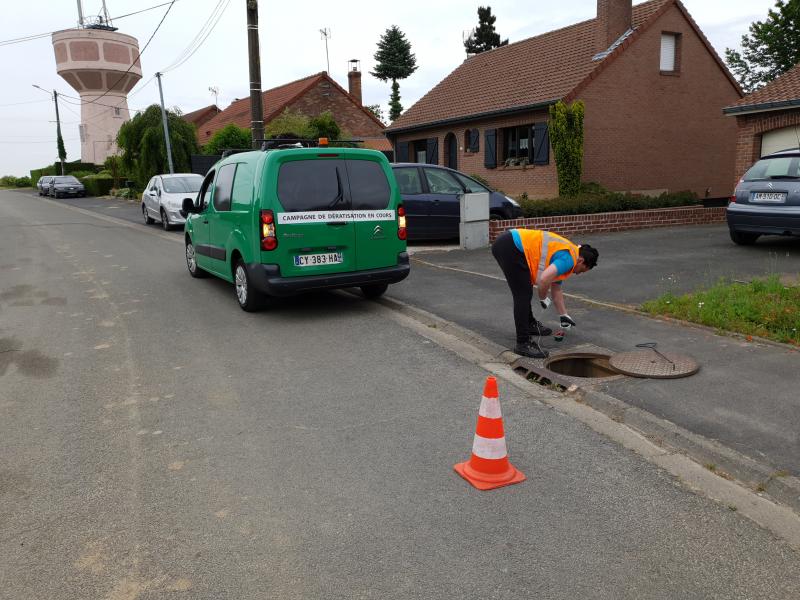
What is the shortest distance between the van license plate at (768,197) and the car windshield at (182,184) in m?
14.9

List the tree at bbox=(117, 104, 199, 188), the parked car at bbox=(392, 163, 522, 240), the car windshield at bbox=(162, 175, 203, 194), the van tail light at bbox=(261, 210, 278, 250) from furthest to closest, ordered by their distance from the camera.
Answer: the tree at bbox=(117, 104, 199, 188) < the car windshield at bbox=(162, 175, 203, 194) < the parked car at bbox=(392, 163, 522, 240) < the van tail light at bbox=(261, 210, 278, 250)

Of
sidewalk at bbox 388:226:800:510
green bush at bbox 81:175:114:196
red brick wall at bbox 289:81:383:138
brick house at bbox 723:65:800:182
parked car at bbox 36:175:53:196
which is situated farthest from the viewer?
parked car at bbox 36:175:53:196

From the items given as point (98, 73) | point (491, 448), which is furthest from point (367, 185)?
point (98, 73)

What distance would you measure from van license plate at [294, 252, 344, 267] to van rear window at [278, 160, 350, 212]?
54 centimetres

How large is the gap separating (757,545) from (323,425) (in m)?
2.65

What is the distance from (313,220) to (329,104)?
36.7m

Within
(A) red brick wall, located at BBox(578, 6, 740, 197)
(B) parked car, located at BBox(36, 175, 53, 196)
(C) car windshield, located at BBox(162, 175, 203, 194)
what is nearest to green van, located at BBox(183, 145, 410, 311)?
(C) car windshield, located at BBox(162, 175, 203, 194)

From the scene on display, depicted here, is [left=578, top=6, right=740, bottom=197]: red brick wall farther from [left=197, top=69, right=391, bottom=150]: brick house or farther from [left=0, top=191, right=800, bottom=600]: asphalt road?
[left=197, top=69, right=391, bottom=150]: brick house

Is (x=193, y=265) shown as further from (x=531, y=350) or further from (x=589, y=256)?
(x=589, y=256)

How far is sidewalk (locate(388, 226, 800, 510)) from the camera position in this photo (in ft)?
14.2

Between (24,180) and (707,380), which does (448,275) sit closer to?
(707,380)

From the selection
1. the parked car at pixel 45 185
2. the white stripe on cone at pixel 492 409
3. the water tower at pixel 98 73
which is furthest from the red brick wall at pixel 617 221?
the water tower at pixel 98 73

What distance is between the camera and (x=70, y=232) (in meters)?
19.5

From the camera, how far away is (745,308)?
6.82m
